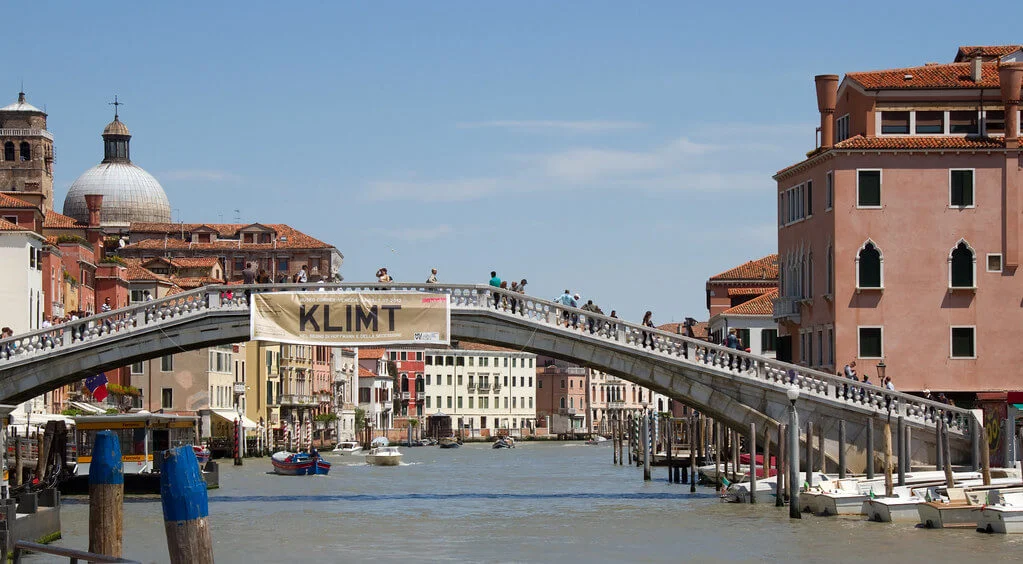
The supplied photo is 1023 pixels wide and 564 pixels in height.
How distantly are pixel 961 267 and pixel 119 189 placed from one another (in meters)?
82.8

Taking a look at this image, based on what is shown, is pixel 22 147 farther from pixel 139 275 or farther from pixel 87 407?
pixel 87 407

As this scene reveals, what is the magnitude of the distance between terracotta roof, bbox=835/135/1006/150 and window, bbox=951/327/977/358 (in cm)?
387

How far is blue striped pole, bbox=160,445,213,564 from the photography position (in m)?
16.3

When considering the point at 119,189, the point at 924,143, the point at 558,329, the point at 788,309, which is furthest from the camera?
the point at 119,189

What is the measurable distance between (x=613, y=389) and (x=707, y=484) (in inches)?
4091

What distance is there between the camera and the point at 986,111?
126ft

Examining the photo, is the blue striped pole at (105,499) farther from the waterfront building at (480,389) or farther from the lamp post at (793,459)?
the waterfront building at (480,389)

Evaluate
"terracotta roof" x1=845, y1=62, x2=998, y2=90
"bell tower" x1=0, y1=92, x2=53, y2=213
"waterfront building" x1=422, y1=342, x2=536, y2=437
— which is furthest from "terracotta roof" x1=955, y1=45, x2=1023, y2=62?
"waterfront building" x1=422, y1=342, x2=536, y2=437

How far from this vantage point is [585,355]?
35.0 meters

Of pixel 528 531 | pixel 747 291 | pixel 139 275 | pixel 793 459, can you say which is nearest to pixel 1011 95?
pixel 793 459

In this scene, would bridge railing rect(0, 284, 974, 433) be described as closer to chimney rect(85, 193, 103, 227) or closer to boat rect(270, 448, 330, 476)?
boat rect(270, 448, 330, 476)

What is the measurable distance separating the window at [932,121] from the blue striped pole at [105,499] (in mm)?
22108

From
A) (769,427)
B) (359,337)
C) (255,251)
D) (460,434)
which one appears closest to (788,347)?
(769,427)

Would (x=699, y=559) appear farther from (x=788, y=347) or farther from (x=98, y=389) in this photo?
(x=98, y=389)
